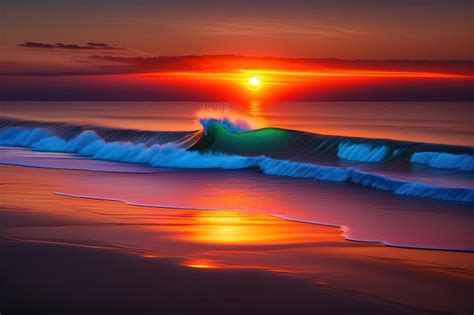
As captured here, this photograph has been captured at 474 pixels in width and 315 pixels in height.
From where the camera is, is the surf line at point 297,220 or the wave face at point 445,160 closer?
the surf line at point 297,220

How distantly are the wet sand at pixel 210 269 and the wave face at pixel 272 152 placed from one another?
16.8 ft

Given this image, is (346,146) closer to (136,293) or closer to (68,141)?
(68,141)

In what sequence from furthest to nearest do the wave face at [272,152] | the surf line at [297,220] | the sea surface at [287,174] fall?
1. the wave face at [272,152]
2. the sea surface at [287,174]
3. the surf line at [297,220]

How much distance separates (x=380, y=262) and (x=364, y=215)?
3.40m

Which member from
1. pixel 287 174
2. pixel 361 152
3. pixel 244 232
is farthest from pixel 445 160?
pixel 244 232

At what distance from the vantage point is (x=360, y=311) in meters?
5.88

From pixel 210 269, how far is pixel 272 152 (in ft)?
50.4

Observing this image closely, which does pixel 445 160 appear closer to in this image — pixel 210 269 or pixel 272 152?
pixel 272 152

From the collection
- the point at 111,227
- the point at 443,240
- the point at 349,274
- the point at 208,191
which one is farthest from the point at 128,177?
the point at 349,274

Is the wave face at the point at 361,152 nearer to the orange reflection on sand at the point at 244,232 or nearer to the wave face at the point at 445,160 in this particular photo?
the wave face at the point at 445,160

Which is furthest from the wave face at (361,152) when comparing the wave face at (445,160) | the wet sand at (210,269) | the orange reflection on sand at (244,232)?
the wet sand at (210,269)

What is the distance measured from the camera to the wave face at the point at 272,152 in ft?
51.6

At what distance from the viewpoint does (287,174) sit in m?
17.5

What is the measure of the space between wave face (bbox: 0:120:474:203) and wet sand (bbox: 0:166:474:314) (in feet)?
16.8
